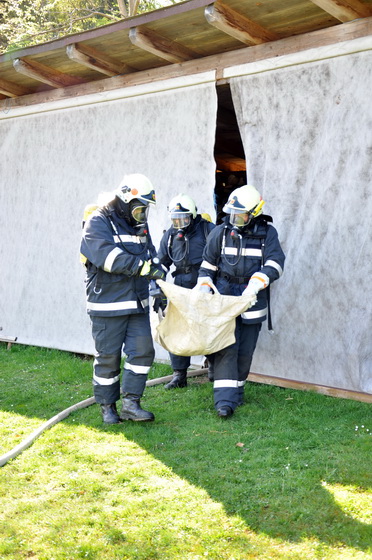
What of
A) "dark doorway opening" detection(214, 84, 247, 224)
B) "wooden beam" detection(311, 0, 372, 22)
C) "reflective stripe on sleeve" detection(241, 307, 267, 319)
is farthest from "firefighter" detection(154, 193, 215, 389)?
"wooden beam" detection(311, 0, 372, 22)

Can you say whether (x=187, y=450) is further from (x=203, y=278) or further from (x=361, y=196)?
(x=361, y=196)

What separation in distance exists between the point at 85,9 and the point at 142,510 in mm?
21337

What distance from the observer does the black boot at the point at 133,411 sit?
17.6ft

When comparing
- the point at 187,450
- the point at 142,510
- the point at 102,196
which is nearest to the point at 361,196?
the point at 102,196

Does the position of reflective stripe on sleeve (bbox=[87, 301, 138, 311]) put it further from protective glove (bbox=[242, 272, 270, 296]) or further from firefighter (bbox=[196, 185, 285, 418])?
protective glove (bbox=[242, 272, 270, 296])

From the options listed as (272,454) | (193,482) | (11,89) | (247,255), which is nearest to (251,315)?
(247,255)

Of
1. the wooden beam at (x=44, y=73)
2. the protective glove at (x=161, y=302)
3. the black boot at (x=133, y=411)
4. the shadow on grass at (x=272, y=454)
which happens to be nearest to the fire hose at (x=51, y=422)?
the shadow on grass at (x=272, y=454)

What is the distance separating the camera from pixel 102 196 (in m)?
5.50

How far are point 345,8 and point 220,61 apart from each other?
159 centimetres

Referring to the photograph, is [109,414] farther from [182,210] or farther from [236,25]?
[236,25]

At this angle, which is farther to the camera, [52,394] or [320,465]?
[52,394]

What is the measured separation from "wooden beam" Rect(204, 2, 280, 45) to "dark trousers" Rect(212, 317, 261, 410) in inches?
99.4

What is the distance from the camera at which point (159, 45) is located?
650cm

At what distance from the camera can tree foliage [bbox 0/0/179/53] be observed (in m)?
23.1
